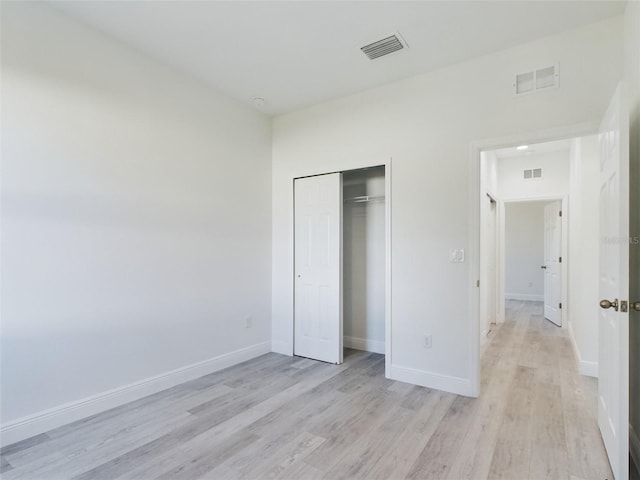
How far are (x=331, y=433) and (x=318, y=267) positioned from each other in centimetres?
194

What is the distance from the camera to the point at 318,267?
157 inches

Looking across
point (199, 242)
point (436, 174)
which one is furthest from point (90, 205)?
Result: point (436, 174)

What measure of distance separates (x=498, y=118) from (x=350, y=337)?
10.1ft

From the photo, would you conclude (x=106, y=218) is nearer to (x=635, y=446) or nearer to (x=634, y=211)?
(x=634, y=211)

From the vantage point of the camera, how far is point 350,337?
4453mm

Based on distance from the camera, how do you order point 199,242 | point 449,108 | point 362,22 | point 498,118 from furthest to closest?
A: point 199,242 → point 449,108 → point 498,118 → point 362,22

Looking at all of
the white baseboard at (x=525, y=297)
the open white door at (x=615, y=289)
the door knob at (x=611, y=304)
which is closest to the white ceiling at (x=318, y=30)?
the open white door at (x=615, y=289)

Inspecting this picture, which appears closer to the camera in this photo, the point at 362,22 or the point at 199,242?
the point at 362,22

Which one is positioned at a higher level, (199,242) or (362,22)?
(362,22)

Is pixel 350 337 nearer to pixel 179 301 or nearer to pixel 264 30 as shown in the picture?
pixel 179 301

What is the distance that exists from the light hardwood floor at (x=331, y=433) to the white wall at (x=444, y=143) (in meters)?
0.46

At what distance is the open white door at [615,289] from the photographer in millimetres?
1735

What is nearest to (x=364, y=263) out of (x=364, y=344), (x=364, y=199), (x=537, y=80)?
(x=364, y=199)

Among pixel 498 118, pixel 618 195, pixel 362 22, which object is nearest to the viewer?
pixel 618 195
